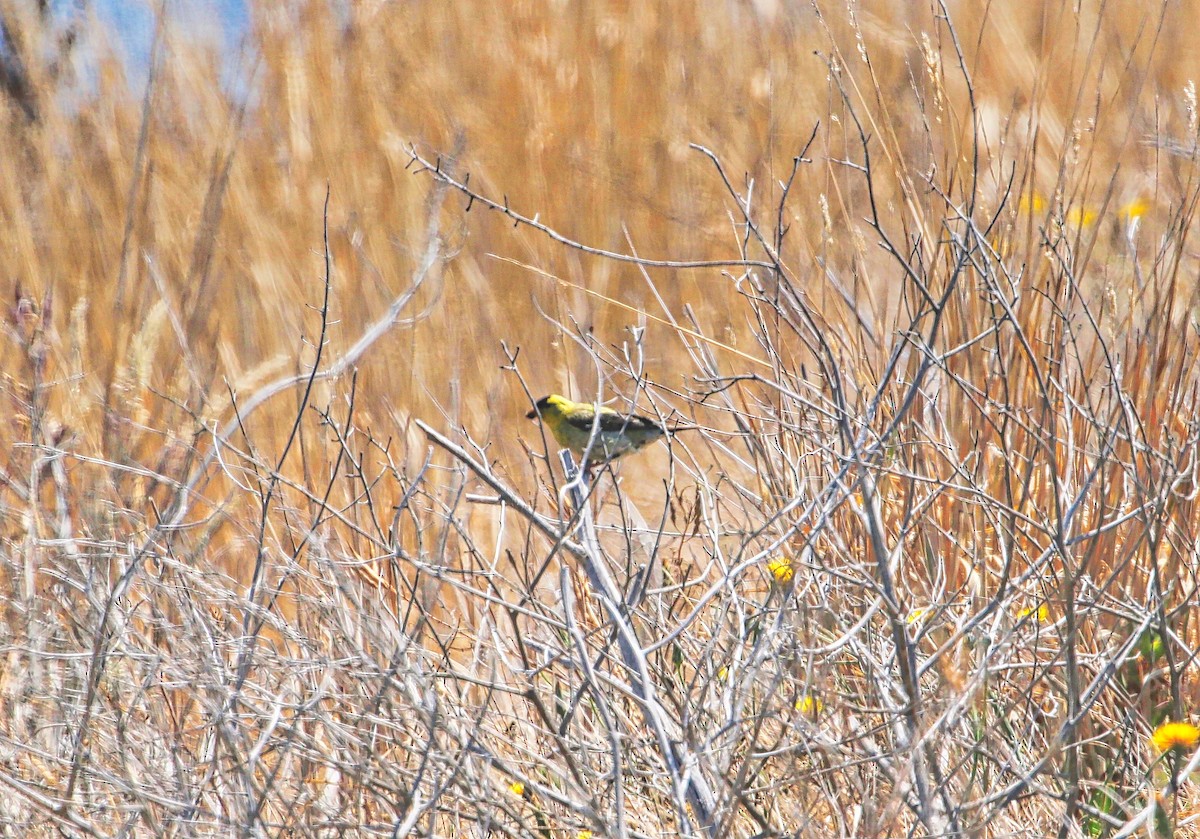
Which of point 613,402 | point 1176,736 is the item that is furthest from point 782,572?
point 613,402

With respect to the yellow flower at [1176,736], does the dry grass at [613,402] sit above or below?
above

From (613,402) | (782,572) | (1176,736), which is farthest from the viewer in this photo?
(613,402)

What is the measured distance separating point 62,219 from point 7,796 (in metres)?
4.48

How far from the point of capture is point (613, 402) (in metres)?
4.77

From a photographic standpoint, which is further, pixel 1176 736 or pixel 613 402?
pixel 613 402

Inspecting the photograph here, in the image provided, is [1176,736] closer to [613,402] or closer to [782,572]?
[782,572]

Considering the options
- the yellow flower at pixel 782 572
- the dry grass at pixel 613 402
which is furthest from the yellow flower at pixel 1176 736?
the yellow flower at pixel 782 572

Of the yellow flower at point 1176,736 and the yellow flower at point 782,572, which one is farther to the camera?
the yellow flower at point 782,572

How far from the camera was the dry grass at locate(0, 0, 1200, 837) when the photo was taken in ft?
6.59

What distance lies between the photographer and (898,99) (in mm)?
6484

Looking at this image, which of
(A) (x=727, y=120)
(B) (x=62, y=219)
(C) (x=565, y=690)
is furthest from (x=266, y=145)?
(C) (x=565, y=690)

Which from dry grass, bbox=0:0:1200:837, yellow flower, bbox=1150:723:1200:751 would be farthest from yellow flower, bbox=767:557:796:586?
yellow flower, bbox=1150:723:1200:751

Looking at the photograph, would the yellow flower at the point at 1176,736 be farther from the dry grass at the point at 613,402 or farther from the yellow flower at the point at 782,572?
the yellow flower at the point at 782,572

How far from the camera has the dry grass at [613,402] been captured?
201 cm
